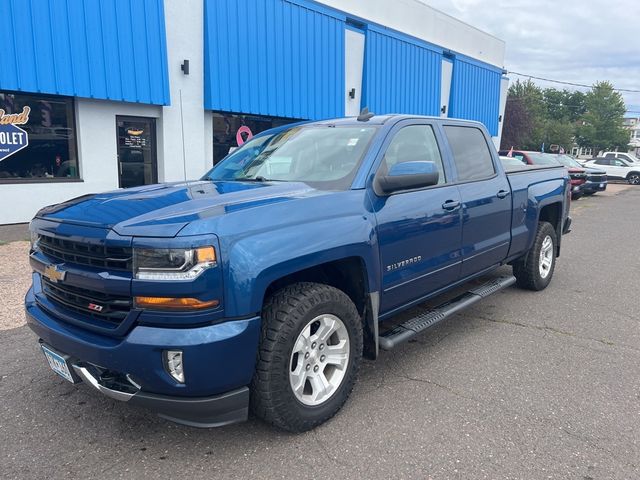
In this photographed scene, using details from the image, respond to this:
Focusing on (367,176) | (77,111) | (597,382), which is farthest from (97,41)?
(597,382)

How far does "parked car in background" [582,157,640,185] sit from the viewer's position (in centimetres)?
2923

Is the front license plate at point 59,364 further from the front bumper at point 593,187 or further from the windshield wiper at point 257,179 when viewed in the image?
the front bumper at point 593,187

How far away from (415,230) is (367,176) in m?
0.55

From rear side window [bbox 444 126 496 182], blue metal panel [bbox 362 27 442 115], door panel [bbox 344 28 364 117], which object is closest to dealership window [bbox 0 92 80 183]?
rear side window [bbox 444 126 496 182]

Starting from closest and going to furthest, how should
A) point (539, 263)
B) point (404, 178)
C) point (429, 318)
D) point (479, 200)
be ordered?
1. point (404, 178)
2. point (429, 318)
3. point (479, 200)
4. point (539, 263)

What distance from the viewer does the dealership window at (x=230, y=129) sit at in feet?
41.4

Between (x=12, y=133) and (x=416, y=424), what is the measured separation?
9.49 meters

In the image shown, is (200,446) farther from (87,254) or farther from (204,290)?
(87,254)

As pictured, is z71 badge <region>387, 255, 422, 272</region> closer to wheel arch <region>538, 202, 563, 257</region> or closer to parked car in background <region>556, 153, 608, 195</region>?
wheel arch <region>538, 202, 563, 257</region>

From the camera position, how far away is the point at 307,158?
374cm

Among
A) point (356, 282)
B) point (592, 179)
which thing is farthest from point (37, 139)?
point (592, 179)

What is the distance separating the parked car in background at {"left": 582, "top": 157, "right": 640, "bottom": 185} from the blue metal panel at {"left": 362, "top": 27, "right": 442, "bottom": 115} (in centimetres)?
1415

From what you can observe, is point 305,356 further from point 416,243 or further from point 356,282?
point 416,243

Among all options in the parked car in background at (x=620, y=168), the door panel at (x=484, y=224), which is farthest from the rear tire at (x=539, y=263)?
the parked car in background at (x=620, y=168)
